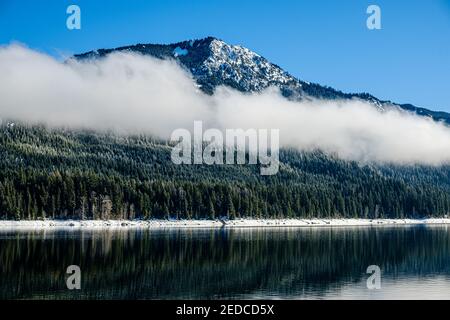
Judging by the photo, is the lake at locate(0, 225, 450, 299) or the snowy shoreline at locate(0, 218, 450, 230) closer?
the lake at locate(0, 225, 450, 299)

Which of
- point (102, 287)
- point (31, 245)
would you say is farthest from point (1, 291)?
point (31, 245)

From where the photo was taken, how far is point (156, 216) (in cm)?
16988

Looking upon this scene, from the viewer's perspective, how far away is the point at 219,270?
65812 mm

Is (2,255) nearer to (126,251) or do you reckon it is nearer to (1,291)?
(126,251)

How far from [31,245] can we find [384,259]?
52772 millimetres

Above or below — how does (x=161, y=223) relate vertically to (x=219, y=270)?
below

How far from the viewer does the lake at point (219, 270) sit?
51062 millimetres

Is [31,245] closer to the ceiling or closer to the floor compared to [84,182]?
closer to the floor

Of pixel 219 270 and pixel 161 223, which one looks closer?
pixel 219 270

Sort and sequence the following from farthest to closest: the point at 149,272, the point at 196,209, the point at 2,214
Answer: the point at 196,209, the point at 2,214, the point at 149,272

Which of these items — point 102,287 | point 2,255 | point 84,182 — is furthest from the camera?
point 84,182

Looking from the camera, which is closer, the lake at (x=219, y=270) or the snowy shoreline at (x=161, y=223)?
the lake at (x=219, y=270)

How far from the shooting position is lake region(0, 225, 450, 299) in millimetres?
51062
